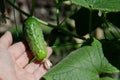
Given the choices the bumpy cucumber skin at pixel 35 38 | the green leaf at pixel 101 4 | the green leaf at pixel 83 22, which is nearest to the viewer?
the green leaf at pixel 101 4

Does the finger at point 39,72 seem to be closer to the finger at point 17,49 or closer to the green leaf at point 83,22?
the finger at point 17,49

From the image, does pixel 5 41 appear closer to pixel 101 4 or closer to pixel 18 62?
pixel 18 62

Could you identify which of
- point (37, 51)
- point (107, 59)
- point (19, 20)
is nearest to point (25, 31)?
point (37, 51)

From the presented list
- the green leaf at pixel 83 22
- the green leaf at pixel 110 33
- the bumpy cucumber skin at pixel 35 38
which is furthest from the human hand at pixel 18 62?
the green leaf at pixel 110 33

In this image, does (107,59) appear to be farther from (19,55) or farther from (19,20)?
(19,20)

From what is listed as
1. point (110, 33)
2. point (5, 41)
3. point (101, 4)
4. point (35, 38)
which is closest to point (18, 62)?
point (5, 41)
